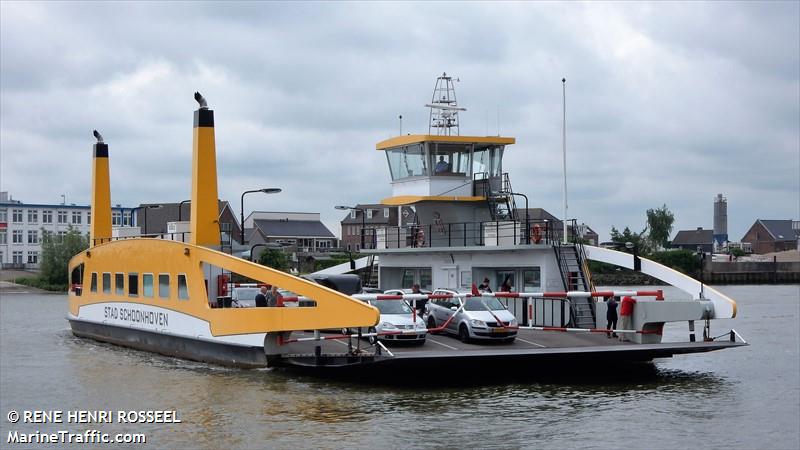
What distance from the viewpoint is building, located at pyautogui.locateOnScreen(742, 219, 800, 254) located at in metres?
143

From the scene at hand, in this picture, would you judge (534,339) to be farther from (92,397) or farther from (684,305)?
(92,397)

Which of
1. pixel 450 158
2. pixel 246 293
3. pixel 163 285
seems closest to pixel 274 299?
pixel 163 285

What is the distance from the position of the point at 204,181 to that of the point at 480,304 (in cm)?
870

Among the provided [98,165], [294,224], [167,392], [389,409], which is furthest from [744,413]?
[294,224]

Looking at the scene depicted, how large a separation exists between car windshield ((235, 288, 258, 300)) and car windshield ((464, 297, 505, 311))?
7.56 m

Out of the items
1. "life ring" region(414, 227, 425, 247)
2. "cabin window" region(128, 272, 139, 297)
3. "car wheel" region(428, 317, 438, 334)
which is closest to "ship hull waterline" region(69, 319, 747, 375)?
"car wheel" region(428, 317, 438, 334)

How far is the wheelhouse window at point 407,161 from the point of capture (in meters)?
32.8

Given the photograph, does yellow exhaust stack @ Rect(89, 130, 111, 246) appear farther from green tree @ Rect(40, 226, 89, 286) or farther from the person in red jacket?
green tree @ Rect(40, 226, 89, 286)

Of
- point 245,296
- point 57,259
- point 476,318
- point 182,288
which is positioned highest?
point 57,259

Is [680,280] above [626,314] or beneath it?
above

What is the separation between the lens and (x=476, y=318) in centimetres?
2406

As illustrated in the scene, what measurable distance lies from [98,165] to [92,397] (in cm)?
1665

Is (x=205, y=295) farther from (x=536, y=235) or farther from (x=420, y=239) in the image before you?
(x=536, y=235)

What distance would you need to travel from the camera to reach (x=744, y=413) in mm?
20578
